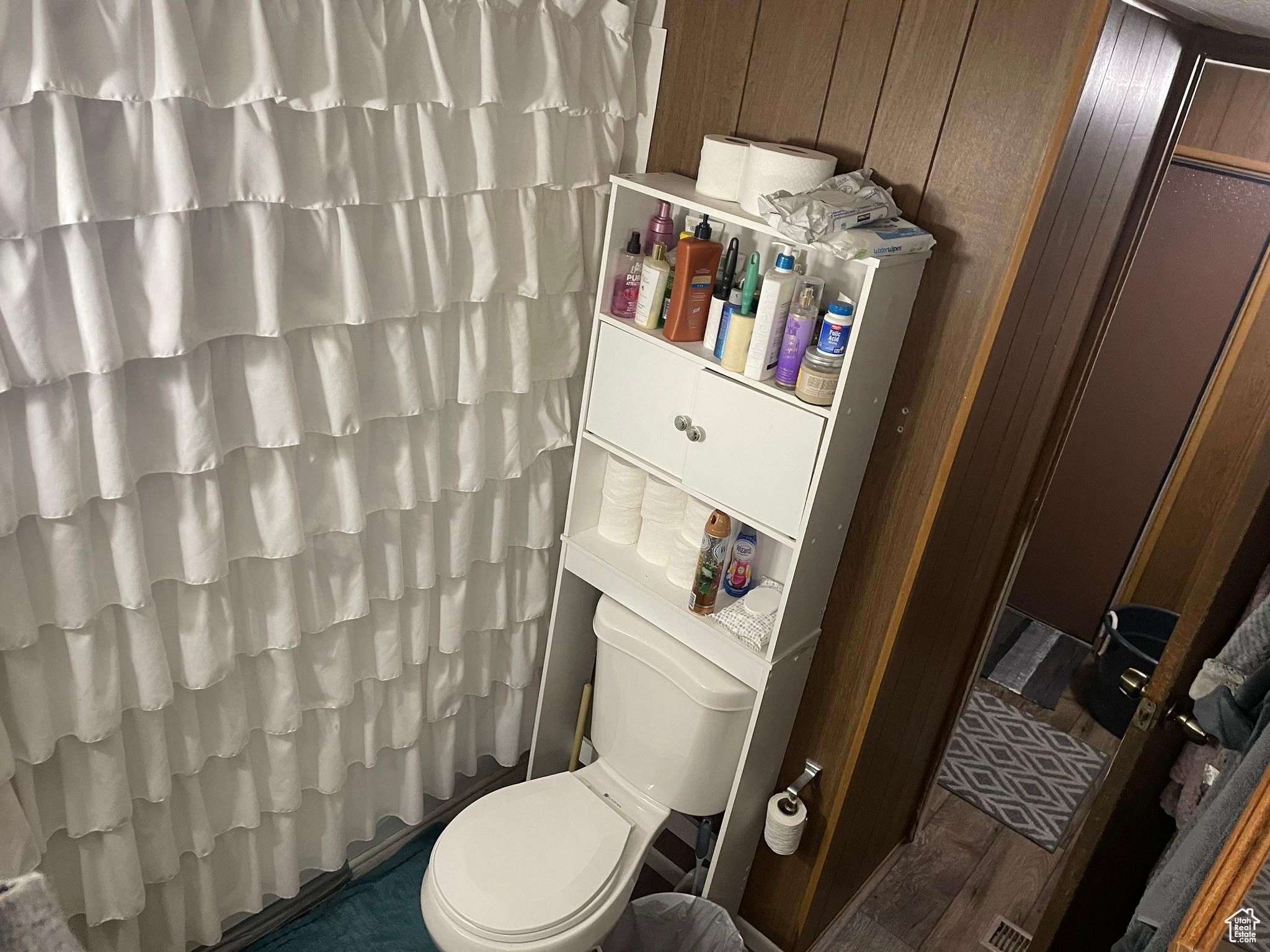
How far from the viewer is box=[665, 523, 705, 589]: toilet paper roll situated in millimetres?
1948

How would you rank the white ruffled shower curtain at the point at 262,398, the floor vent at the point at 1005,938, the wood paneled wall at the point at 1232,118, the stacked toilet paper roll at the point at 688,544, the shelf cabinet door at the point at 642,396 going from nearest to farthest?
the white ruffled shower curtain at the point at 262,398
the shelf cabinet door at the point at 642,396
the stacked toilet paper roll at the point at 688,544
the floor vent at the point at 1005,938
the wood paneled wall at the point at 1232,118

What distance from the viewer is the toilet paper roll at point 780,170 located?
159cm

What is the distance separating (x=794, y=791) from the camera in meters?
2.03

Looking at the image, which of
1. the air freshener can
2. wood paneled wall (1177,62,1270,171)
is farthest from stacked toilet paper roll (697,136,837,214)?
wood paneled wall (1177,62,1270,171)

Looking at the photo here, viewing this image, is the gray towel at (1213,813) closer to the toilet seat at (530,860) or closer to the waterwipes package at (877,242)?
the waterwipes package at (877,242)

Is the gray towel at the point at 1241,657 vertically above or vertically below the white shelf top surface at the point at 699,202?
below

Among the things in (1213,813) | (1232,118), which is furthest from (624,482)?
(1232,118)

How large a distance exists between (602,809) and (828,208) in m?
1.27

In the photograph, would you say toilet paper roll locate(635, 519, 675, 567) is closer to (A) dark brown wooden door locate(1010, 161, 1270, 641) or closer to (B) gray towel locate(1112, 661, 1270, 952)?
(B) gray towel locate(1112, 661, 1270, 952)

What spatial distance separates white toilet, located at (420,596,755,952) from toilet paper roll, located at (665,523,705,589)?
0.12 metres

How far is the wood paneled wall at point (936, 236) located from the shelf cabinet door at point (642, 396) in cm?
36

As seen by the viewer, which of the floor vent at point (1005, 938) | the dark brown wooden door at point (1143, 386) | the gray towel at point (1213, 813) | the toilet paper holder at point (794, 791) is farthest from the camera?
the dark brown wooden door at point (1143, 386)

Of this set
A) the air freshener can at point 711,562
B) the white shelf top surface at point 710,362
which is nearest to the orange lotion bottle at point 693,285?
the white shelf top surface at point 710,362

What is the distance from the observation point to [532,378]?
6.57ft
